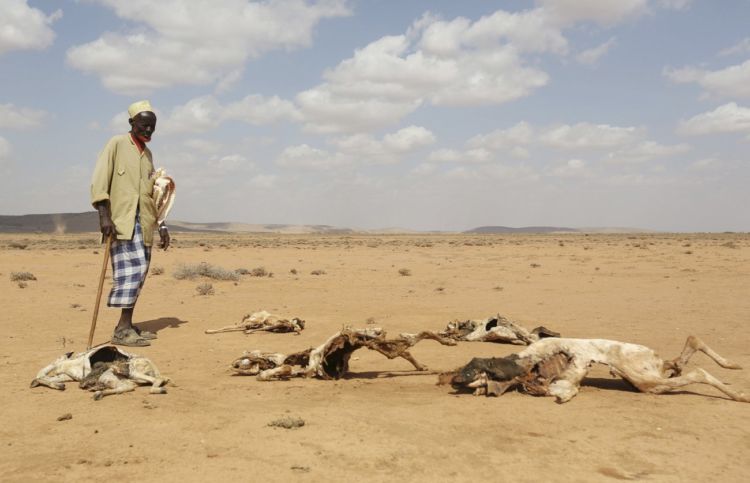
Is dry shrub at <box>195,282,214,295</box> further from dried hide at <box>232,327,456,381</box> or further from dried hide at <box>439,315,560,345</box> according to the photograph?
dried hide at <box>232,327,456,381</box>

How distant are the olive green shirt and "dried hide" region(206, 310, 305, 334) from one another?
6.51ft

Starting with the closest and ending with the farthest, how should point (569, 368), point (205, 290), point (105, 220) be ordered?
point (569, 368) < point (105, 220) < point (205, 290)

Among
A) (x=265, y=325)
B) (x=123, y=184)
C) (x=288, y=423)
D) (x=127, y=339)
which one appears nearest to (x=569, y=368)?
(x=288, y=423)

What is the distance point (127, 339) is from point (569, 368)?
5729 millimetres

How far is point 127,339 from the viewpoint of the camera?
8.12m

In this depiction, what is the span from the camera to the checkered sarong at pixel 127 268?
8094mm

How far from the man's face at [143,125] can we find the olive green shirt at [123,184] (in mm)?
135

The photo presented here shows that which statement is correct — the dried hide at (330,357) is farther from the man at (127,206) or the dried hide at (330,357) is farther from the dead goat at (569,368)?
the man at (127,206)

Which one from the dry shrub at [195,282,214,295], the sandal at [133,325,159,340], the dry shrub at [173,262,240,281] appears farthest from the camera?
the dry shrub at [173,262,240,281]

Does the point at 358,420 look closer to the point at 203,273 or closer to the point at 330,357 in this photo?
the point at 330,357

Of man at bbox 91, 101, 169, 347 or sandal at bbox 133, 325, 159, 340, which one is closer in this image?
man at bbox 91, 101, 169, 347

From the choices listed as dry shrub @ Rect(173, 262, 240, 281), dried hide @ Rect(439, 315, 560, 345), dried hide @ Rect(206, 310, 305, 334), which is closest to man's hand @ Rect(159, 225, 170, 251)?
dried hide @ Rect(206, 310, 305, 334)

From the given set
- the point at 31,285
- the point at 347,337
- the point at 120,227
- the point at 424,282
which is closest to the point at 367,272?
the point at 424,282

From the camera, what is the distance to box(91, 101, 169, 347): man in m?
7.94
